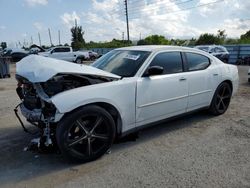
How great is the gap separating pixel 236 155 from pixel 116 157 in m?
1.78

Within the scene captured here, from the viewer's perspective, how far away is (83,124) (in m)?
3.38

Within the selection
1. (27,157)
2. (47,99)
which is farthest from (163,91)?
(27,157)

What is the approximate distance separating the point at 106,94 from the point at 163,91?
1.14 m

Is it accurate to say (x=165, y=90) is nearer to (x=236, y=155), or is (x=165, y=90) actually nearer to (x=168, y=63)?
(x=168, y=63)

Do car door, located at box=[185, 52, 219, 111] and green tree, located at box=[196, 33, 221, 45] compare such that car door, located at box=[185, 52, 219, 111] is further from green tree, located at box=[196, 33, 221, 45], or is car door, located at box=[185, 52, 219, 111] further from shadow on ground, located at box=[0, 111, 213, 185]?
green tree, located at box=[196, 33, 221, 45]

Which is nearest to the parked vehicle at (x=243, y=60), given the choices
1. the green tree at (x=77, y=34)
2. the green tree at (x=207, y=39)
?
the green tree at (x=207, y=39)

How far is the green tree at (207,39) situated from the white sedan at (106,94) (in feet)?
123

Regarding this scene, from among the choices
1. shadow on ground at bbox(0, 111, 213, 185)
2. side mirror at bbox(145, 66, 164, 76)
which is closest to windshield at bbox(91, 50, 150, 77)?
side mirror at bbox(145, 66, 164, 76)

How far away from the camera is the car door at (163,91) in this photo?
393 cm

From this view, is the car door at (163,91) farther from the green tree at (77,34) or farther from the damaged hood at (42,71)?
the green tree at (77,34)

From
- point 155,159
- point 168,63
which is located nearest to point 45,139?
point 155,159

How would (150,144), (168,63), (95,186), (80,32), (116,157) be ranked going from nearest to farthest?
(95,186) < (116,157) < (150,144) < (168,63) < (80,32)

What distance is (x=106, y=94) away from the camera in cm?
349

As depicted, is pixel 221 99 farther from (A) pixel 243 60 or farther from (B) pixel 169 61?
(A) pixel 243 60
